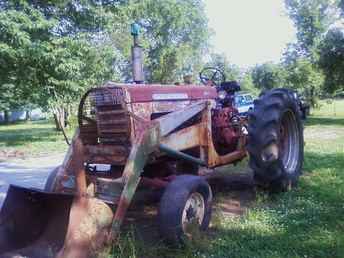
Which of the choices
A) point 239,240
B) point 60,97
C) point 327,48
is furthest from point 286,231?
point 327,48

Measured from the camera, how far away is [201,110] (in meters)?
5.12

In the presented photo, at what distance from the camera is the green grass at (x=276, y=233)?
373 cm

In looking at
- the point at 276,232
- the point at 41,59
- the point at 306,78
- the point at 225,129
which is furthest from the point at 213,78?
the point at 306,78

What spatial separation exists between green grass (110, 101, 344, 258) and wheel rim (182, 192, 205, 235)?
7.3 inches

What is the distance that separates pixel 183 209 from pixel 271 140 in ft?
5.81

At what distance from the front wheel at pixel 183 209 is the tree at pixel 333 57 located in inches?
770

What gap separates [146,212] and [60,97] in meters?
10.6

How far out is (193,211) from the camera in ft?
13.7

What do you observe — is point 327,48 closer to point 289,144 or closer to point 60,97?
point 60,97

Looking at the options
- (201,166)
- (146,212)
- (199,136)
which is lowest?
(146,212)

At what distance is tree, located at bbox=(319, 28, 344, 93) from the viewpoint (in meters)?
21.5

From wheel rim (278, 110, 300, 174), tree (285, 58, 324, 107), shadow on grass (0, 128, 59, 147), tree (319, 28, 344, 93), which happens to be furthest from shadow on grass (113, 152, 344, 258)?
tree (285, 58, 324, 107)

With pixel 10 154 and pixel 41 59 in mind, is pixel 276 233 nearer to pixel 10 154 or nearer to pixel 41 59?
pixel 10 154

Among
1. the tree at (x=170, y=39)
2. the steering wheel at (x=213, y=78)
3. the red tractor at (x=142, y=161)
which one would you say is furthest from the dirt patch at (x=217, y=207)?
the tree at (x=170, y=39)
